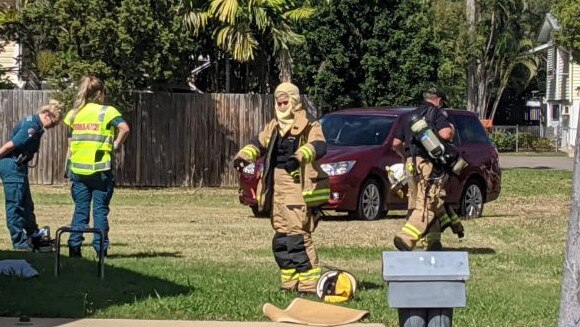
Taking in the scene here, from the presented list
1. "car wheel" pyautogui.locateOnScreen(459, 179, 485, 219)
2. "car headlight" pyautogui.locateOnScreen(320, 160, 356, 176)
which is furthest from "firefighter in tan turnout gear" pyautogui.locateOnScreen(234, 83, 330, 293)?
"car wheel" pyautogui.locateOnScreen(459, 179, 485, 219)

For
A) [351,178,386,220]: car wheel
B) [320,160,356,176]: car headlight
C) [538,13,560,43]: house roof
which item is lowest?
[351,178,386,220]: car wheel

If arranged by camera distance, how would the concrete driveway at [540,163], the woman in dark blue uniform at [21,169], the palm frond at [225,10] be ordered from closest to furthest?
the woman in dark blue uniform at [21,169] → the palm frond at [225,10] → the concrete driveway at [540,163]

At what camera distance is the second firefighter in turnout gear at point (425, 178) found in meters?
11.2

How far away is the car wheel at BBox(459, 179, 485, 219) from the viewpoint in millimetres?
17484

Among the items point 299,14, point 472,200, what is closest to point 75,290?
point 472,200

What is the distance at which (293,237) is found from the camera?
932 cm

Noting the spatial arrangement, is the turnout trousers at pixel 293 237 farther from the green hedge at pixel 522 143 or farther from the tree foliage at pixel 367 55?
the green hedge at pixel 522 143

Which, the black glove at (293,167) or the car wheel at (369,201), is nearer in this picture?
the black glove at (293,167)

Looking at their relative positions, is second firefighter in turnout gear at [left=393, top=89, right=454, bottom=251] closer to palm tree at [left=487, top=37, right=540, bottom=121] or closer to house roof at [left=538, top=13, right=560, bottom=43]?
palm tree at [left=487, top=37, right=540, bottom=121]

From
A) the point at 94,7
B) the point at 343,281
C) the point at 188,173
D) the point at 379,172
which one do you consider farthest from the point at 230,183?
Answer: the point at 343,281

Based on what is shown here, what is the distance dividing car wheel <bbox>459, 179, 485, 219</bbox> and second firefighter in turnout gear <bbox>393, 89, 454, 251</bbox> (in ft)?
19.0

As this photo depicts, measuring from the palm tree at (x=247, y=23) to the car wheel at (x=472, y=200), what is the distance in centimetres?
901

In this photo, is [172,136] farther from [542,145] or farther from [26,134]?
[542,145]

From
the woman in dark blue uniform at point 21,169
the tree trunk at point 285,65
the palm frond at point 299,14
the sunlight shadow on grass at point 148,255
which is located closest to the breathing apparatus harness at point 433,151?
the sunlight shadow on grass at point 148,255
